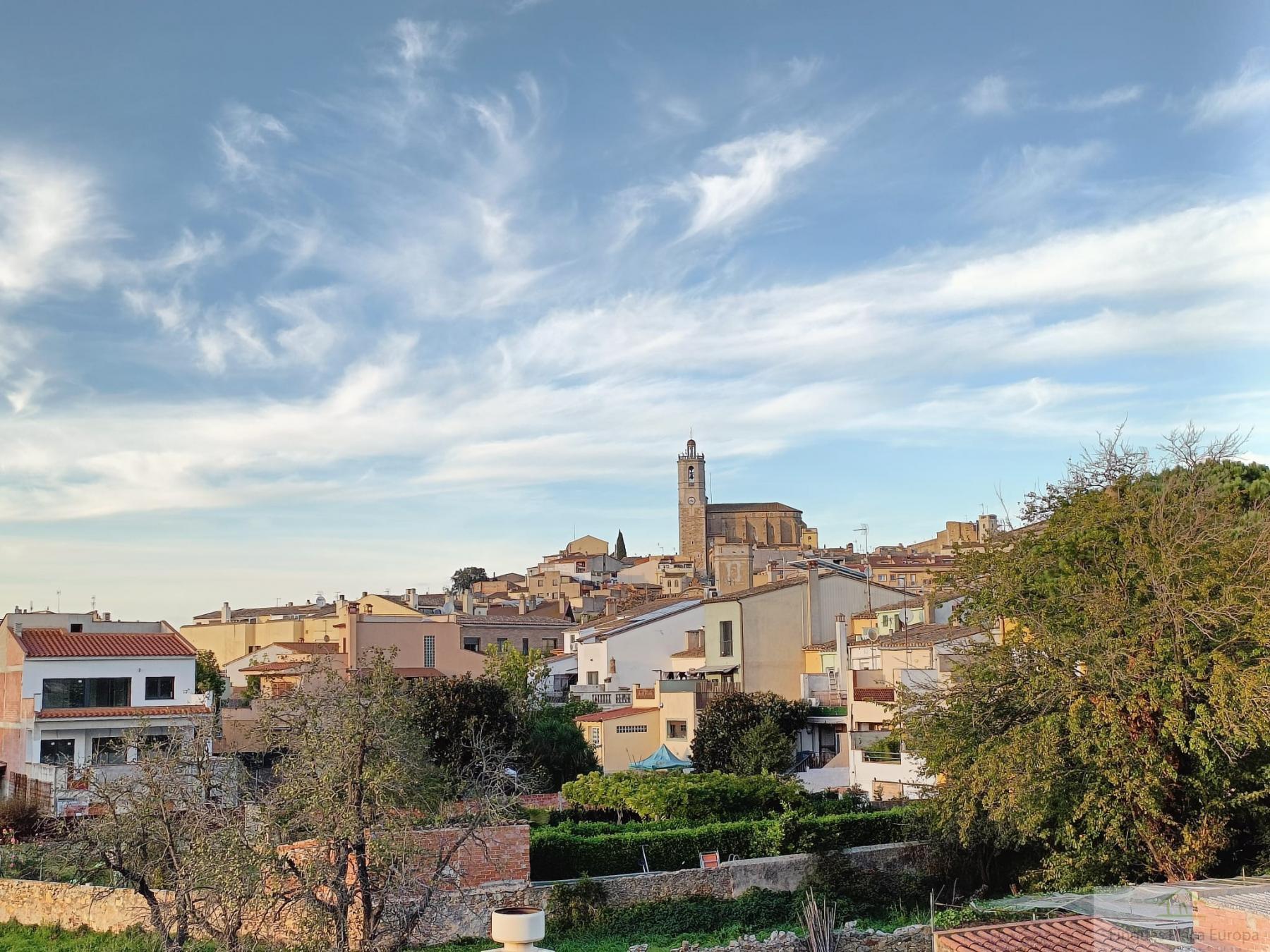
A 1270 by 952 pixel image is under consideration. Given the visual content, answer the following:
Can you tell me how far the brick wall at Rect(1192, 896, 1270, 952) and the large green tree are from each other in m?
7.19

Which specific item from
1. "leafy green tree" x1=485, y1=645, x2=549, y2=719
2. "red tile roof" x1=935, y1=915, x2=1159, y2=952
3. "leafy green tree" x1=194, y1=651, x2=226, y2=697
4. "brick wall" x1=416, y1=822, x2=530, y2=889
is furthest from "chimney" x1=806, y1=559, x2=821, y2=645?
"red tile roof" x1=935, y1=915, x2=1159, y2=952

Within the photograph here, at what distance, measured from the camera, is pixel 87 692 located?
40219mm

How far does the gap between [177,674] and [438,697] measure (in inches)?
422

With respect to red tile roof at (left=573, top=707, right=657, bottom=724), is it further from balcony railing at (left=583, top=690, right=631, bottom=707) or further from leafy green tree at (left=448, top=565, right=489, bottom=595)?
leafy green tree at (left=448, top=565, right=489, bottom=595)

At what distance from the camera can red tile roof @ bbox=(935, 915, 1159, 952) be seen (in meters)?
14.7

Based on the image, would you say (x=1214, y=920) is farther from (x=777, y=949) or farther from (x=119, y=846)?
(x=119, y=846)

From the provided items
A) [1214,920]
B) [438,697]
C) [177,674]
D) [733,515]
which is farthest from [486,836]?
[733,515]

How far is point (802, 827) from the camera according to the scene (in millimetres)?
26750

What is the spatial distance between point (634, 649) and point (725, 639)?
746 cm

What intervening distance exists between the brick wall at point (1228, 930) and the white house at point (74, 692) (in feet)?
100

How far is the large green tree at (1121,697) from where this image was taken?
69.6 feet

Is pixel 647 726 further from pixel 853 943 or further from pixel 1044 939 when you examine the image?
pixel 1044 939

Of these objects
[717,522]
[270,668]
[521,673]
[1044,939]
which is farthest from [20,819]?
[717,522]

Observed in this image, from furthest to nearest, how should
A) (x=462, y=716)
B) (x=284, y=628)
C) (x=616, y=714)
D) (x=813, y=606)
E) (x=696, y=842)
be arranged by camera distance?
(x=284, y=628) → (x=813, y=606) → (x=616, y=714) → (x=462, y=716) → (x=696, y=842)
